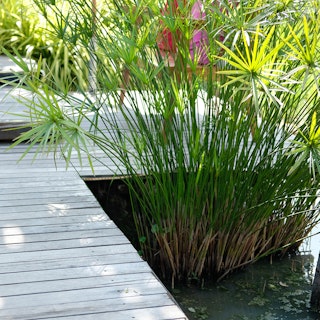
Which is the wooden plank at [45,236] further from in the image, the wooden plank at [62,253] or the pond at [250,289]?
the pond at [250,289]

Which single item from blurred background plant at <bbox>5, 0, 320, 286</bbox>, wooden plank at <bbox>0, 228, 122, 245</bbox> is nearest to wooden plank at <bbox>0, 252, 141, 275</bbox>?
wooden plank at <bbox>0, 228, 122, 245</bbox>

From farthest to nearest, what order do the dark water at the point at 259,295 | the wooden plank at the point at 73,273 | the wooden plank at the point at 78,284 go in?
the dark water at the point at 259,295 < the wooden plank at the point at 73,273 < the wooden plank at the point at 78,284

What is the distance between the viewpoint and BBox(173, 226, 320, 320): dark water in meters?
3.53

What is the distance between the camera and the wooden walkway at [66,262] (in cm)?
253

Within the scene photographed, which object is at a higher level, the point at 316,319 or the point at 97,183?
the point at 97,183

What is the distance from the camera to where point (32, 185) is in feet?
13.0

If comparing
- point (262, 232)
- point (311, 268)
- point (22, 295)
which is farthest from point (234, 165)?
point (22, 295)

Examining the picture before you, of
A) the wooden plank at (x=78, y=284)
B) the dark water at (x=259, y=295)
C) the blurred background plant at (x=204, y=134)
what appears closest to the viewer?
the wooden plank at (x=78, y=284)

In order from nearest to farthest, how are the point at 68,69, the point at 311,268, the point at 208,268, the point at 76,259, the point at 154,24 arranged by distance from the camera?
1. the point at 76,259
2. the point at 154,24
3. the point at 208,268
4. the point at 311,268
5. the point at 68,69

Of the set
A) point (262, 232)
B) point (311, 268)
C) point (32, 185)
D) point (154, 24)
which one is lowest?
point (311, 268)

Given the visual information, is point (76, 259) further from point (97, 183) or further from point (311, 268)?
point (311, 268)

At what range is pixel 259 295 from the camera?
3736 mm

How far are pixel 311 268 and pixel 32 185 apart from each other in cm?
153

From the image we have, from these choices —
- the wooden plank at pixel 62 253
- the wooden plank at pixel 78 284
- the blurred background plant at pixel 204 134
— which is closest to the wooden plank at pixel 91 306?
the wooden plank at pixel 78 284
